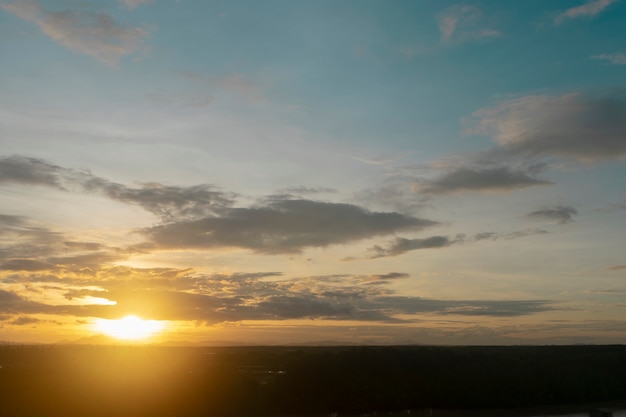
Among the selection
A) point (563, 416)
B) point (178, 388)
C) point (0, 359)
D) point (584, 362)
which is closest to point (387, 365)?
point (563, 416)

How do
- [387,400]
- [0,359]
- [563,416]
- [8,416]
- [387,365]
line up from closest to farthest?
1. [8,416]
2. [563,416]
3. [387,400]
4. [387,365]
5. [0,359]

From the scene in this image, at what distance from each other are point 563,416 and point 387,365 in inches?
860

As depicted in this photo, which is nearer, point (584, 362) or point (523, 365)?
point (523, 365)

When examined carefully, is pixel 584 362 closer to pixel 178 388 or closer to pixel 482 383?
pixel 482 383

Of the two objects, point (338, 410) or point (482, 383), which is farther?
point (482, 383)

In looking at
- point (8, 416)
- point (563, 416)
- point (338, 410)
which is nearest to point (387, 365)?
point (338, 410)

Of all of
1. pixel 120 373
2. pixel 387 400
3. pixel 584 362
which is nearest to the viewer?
pixel 387 400

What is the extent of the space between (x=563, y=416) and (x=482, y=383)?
1110 centimetres

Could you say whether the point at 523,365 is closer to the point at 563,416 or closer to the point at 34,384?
the point at 563,416

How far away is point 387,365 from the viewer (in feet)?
234

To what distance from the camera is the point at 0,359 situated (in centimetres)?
9662

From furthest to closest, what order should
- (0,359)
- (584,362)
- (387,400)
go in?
1. (0,359)
2. (584,362)
3. (387,400)

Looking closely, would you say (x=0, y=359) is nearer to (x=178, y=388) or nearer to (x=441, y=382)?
(x=178, y=388)

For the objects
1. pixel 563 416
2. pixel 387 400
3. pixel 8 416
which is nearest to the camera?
pixel 8 416
